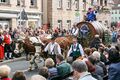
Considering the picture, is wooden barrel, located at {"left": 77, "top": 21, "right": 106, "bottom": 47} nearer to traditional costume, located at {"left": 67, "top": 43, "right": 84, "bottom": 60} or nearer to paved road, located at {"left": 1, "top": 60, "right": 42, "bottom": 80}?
paved road, located at {"left": 1, "top": 60, "right": 42, "bottom": 80}

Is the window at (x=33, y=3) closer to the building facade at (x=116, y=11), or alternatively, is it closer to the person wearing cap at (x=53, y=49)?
the person wearing cap at (x=53, y=49)

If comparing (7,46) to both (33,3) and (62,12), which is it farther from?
(62,12)

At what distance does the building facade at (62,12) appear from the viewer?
49250mm

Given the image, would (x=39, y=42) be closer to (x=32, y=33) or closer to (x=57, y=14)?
(x=32, y=33)

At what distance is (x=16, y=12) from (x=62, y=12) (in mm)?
10873

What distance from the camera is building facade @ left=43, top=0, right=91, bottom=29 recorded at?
4925 centimetres

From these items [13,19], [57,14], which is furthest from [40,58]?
[57,14]

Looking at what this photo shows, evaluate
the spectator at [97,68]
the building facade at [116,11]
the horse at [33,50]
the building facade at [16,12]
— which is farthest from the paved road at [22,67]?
the building facade at [116,11]

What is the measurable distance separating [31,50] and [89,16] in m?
7.15

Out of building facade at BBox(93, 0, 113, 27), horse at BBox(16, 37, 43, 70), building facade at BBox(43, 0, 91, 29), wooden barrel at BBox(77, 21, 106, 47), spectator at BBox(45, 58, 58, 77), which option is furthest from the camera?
building facade at BBox(93, 0, 113, 27)

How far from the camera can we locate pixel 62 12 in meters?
51.5

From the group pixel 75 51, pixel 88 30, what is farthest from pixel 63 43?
pixel 88 30

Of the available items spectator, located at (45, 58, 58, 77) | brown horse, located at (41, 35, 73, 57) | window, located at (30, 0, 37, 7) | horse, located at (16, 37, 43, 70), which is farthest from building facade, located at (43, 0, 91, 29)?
spectator, located at (45, 58, 58, 77)

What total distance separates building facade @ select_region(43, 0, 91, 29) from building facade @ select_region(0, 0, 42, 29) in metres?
3.13
